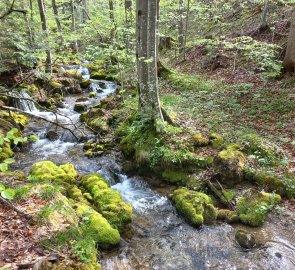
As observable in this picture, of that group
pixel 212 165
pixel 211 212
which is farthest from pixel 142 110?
pixel 211 212

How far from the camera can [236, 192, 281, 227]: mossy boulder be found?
18.5 feet

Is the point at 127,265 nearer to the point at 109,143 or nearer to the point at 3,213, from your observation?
the point at 3,213

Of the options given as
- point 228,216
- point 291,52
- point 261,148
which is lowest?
point 228,216

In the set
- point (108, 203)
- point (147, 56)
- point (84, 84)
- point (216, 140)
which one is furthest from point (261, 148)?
point (84, 84)

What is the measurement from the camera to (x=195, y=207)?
5980 millimetres

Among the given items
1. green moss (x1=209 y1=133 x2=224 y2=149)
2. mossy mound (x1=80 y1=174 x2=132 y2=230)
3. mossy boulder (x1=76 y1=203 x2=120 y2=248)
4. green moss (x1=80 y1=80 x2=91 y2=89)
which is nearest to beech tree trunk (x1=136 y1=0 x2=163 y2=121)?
green moss (x1=209 y1=133 x2=224 y2=149)

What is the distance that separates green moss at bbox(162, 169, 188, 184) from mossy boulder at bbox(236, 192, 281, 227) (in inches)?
62.0

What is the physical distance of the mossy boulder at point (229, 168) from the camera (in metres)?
6.75

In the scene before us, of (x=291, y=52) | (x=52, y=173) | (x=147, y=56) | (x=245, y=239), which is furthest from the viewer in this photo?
(x=291, y=52)

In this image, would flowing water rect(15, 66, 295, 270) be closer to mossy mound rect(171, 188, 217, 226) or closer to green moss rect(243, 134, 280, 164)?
mossy mound rect(171, 188, 217, 226)

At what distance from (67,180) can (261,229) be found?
15.3 feet

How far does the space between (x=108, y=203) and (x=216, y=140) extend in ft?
12.8

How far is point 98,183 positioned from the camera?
22.0 feet

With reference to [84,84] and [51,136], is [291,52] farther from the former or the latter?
[84,84]
